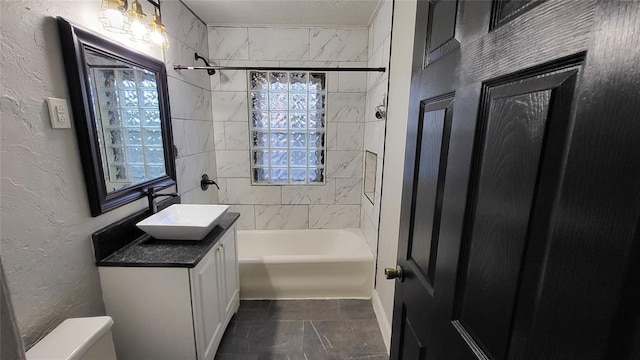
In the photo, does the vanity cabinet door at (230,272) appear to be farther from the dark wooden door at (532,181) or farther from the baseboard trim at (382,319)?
the dark wooden door at (532,181)

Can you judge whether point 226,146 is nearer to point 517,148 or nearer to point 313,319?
point 313,319

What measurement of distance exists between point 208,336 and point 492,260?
5.55 ft

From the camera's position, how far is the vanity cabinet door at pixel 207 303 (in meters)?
1.45

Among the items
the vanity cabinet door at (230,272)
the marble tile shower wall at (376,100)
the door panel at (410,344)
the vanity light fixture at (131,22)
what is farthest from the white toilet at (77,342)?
the marble tile shower wall at (376,100)

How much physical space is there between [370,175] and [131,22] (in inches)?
89.8

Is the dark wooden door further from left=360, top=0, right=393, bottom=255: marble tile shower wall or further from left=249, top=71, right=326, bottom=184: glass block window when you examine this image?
left=249, top=71, right=326, bottom=184: glass block window

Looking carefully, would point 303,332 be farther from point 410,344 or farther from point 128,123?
point 128,123

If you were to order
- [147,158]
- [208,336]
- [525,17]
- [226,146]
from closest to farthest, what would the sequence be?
[525,17]
[208,336]
[147,158]
[226,146]

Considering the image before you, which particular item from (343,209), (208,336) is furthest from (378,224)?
(208,336)

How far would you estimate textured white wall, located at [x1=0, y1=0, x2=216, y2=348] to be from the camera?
0.98m

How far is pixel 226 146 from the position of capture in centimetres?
304

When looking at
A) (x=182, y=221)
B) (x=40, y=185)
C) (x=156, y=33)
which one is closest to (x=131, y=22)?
(x=156, y=33)

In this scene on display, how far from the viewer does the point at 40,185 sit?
1.09 metres

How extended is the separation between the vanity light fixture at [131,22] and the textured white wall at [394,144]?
1611 mm
